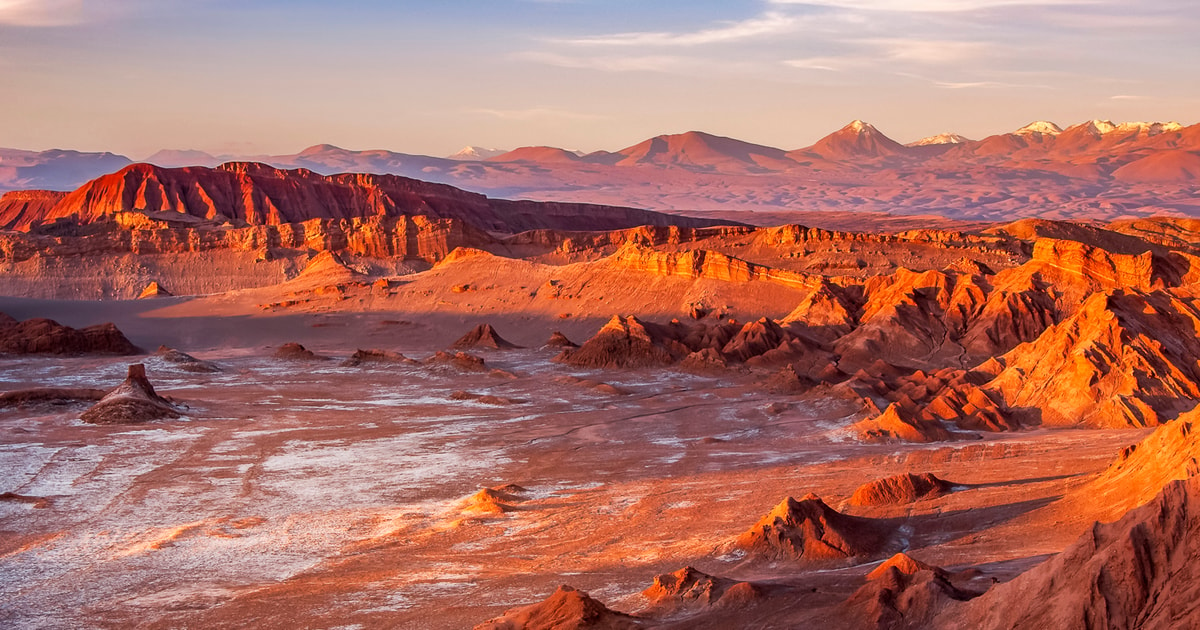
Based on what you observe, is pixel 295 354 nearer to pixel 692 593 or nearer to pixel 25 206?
pixel 692 593

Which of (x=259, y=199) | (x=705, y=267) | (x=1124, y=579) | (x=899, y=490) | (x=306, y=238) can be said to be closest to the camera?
(x=1124, y=579)

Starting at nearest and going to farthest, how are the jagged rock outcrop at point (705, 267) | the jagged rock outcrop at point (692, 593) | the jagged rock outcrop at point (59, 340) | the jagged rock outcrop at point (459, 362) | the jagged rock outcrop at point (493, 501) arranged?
the jagged rock outcrop at point (692, 593)
the jagged rock outcrop at point (493, 501)
the jagged rock outcrop at point (459, 362)
the jagged rock outcrop at point (59, 340)
the jagged rock outcrop at point (705, 267)

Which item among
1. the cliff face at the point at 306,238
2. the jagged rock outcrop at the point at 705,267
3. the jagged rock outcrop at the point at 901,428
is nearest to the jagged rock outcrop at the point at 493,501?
the jagged rock outcrop at the point at 901,428

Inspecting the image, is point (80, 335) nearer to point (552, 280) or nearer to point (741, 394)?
point (552, 280)

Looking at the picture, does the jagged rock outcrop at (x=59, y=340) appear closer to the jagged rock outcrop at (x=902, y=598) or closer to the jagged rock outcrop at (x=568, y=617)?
the jagged rock outcrop at (x=568, y=617)

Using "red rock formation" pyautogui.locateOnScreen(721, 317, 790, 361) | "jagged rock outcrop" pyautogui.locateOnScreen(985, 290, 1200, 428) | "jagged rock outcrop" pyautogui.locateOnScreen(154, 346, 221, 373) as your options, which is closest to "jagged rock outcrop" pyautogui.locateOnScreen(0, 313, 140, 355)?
"jagged rock outcrop" pyautogui.locateOnScreen(154, 346, 221, 373)

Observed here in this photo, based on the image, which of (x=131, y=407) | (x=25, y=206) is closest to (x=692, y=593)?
(x=131, y=407)
